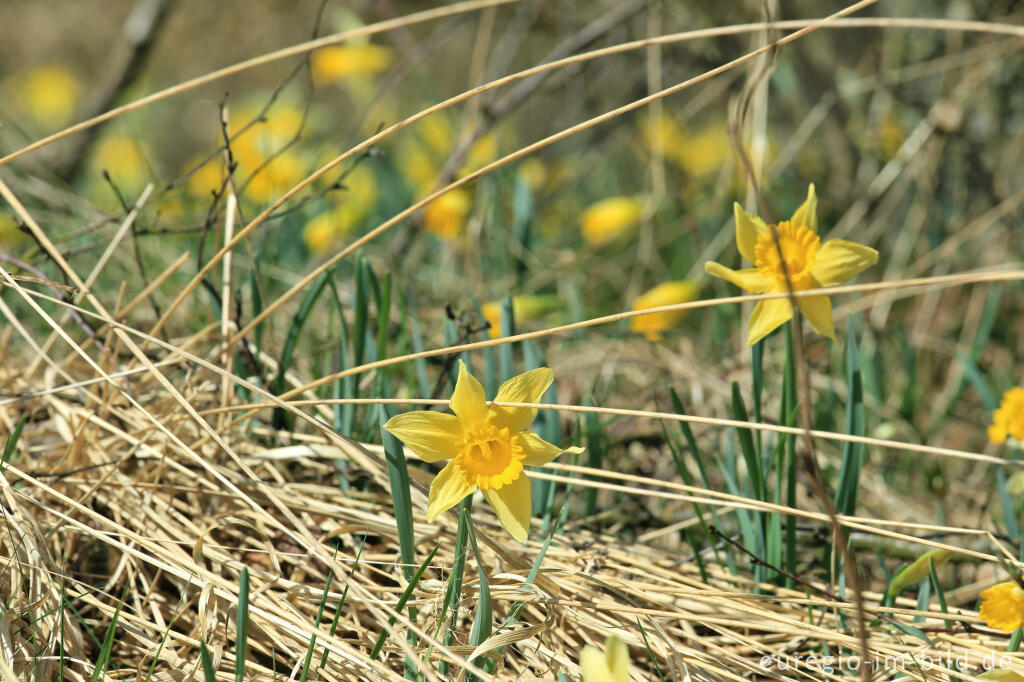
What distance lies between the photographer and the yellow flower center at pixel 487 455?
913 millimetres

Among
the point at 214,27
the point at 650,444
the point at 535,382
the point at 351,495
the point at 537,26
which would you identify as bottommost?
the point at 650,444

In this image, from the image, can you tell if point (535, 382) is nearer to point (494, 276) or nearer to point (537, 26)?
point (494, 276)

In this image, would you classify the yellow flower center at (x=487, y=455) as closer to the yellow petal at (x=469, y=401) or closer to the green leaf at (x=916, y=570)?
the yellow petal at (x=469, y=401)

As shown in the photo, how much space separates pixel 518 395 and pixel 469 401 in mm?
A: 62

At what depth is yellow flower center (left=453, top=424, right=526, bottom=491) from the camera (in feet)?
2.99

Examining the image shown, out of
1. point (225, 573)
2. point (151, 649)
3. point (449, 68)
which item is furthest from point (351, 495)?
point (449, 68)

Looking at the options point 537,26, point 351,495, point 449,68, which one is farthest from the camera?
point 449,68

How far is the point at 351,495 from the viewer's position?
3.94 feet

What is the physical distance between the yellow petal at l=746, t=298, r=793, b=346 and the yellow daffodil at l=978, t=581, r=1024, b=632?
39 centimetres

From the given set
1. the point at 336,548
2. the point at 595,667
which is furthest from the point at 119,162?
the point at 595,667

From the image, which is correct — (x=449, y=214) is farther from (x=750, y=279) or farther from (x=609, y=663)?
(x=609, y=663)

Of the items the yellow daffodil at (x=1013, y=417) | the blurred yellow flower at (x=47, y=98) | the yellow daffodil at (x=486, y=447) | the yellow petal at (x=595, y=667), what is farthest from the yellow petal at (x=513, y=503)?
the blurred yellow flower at (x=47, y=98)

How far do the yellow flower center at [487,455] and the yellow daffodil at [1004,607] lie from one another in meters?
0.57

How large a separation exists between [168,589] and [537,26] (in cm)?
236
